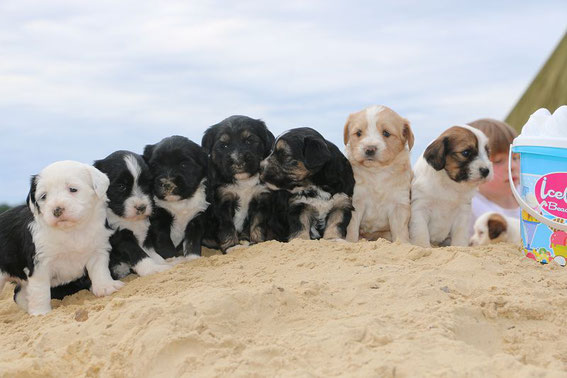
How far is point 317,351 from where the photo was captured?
12.6ft

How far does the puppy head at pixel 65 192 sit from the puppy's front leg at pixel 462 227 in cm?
413

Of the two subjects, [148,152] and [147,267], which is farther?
[148,152]

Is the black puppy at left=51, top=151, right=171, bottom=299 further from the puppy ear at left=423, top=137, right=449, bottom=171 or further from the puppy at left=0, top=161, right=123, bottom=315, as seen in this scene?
the puppy ear at left=423, top=137, right=449, bottom=171

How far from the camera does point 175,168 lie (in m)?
6.49

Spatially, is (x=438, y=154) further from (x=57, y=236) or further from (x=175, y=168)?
(x=57, y=236)

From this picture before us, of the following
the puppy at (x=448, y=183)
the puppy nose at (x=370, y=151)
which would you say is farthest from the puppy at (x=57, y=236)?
the puppy at (x=448, y=183)

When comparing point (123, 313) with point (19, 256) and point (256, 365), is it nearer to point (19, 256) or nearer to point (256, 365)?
point (256, 365)

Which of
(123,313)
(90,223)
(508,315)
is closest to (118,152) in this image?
(90,223)

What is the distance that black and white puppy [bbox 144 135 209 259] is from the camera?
6.45 metres

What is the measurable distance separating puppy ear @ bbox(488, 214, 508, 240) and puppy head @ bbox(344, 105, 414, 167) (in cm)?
190

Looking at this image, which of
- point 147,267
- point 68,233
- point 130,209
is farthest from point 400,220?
point 68,233

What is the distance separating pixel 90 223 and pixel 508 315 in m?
3.80

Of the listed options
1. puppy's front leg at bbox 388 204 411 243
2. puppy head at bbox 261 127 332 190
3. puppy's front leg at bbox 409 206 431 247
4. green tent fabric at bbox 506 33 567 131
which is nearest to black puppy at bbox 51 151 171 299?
puppy head at bbox 261 127 332 190

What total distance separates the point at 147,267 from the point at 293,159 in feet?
6.11
